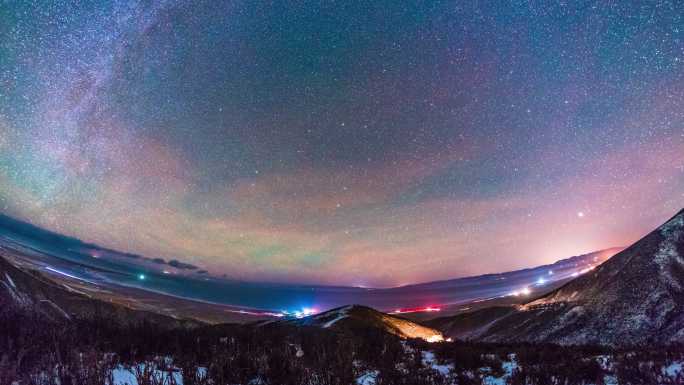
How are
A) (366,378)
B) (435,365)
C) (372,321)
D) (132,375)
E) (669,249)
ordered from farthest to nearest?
1. (372,321)
2. (669,249)
3. (435,365)
4. (366,378)
5. (132,375)

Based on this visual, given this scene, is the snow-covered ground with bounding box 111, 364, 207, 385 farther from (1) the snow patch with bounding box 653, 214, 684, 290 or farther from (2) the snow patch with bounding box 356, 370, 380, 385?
(1) the snow patch with bounding box 653, 214, 684, 290

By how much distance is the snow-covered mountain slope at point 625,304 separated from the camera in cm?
2717

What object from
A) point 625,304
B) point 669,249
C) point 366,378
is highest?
point 669,249

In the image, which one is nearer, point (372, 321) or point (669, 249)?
point (669, 249)

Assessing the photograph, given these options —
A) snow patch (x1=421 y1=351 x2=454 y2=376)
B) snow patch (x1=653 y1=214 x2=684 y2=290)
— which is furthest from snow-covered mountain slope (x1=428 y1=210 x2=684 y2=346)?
snow patch (x1=421 y1=351 x2=454 y2=376)

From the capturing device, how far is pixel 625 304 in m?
30.5

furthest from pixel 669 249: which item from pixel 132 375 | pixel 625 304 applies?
pixel 132 375

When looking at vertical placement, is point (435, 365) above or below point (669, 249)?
below

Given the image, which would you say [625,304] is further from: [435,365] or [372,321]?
[435,365]

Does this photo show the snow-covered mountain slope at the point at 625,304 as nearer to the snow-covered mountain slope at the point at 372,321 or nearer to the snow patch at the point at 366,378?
the snow-covered mountain slope at the point at 372,321

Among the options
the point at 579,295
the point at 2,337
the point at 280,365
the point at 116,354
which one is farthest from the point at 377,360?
the point at 579,295

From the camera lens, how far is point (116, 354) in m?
7.44

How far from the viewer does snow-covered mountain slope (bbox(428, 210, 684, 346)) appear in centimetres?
2717

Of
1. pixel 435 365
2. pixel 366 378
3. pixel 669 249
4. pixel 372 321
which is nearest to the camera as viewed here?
pixel 366 378
